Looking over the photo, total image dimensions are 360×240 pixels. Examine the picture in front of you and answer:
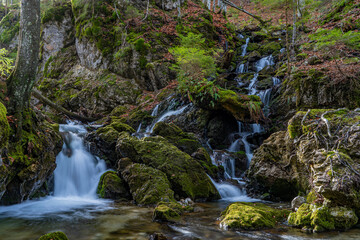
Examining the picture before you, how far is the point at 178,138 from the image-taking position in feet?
34.6

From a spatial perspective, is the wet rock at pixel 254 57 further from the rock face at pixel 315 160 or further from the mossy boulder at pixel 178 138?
the rock face at pixel 315 160

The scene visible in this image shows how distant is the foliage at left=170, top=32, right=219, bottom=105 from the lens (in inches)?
476

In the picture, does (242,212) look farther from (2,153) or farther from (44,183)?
(44,183)

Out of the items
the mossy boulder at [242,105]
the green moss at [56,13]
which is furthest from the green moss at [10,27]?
the mossy boulder at [242,105]

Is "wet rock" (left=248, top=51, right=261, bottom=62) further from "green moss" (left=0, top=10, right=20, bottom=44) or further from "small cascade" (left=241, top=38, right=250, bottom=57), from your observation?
"green moss" (left=0, top=10, right=20, bottom=44)

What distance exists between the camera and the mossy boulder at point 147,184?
6.56 metres

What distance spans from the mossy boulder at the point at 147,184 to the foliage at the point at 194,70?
17.9ft

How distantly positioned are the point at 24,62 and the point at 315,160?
24.3ft

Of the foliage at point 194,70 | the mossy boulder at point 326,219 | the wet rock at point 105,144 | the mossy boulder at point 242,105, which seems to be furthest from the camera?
the foliage at point 194,70

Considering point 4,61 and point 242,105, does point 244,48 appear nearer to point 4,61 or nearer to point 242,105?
point 242,105

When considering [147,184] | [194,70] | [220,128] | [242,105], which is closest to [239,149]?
[220,128]

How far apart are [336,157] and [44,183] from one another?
823 cm

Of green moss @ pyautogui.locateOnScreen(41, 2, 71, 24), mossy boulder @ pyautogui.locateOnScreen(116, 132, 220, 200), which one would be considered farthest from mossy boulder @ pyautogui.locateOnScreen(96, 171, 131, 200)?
green moss @ pyautogui.locateOnScreen(41, 2, 71, 24)

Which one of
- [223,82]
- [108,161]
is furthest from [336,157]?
[223,82]
